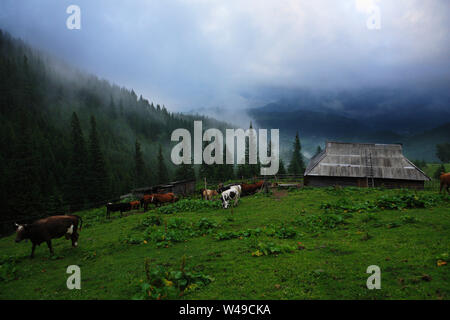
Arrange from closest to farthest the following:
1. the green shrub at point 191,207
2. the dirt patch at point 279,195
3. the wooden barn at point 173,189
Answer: the green shrub at point 191,207 → the dirt patch at point 279,195 → the wooden barn at point 173,189

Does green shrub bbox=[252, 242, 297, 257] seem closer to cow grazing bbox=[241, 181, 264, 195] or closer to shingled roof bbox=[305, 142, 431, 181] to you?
cow grazing bbox=[241, 181, 264, 195]

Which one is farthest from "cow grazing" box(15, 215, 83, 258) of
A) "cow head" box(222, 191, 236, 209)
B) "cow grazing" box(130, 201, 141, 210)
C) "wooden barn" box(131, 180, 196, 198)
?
"wooden barn" box(131, 180, 196, 198)

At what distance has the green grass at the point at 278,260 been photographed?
6.21 m

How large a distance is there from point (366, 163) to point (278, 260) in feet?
110

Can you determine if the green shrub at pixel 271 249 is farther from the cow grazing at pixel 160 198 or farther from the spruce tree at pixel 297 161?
the spruce tree at pixel 297 161

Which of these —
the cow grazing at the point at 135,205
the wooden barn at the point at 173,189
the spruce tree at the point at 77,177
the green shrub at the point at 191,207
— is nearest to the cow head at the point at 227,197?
the green shrub at the point at 191,207

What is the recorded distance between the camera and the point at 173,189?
40156 millimetres

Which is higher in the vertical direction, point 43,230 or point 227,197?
point 227,197

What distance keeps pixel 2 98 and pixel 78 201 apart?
446 feet

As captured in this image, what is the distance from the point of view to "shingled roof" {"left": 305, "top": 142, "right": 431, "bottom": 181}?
109 feet

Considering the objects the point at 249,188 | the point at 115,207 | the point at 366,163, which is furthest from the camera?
the point at 366,163

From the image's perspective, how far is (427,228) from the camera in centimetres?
1031

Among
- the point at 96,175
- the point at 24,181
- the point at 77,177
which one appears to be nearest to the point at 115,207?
the point at 24,181

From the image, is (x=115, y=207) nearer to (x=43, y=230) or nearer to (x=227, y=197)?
(x=227, y=197)
